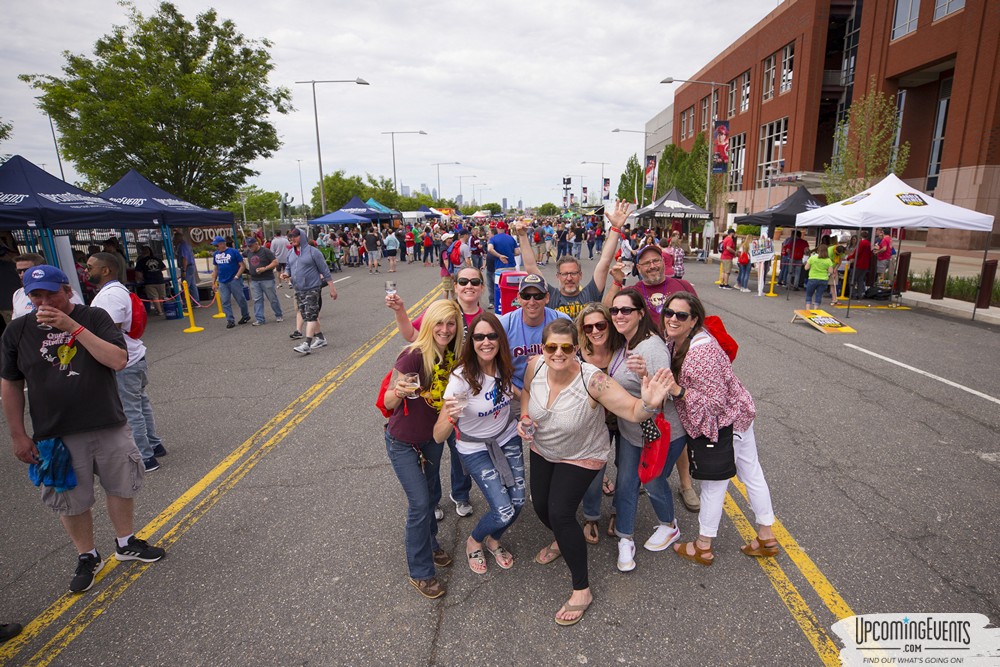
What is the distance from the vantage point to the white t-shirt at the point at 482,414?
308 centimetres

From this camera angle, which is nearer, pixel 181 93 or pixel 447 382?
pixel 447 382

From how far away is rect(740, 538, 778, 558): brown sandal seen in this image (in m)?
3.49

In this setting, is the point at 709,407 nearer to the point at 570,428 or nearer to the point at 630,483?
the point at 630,483

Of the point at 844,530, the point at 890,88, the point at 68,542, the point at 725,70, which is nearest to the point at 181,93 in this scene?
the point at 68,542

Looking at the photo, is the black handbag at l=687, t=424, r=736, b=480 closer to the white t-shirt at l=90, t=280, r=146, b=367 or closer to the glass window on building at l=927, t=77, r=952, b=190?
the white t-shirt at l=90, t=280, r=146, b=367

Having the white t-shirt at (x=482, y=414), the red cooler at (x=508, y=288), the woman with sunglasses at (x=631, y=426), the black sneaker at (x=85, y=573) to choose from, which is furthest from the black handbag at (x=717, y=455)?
the black sneaker at (x=85, y=573)

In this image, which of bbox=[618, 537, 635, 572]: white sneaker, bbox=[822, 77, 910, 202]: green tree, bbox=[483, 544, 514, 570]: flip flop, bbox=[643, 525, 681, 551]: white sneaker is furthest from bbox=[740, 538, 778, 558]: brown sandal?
bbox=[822, 77, 910, 202]: green tree

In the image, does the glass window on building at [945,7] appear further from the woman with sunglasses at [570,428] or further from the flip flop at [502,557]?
the flip flop at [502,557]

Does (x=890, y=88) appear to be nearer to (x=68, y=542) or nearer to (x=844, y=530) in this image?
(x=844, y=530)

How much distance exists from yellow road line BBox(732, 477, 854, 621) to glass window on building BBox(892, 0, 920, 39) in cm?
3550

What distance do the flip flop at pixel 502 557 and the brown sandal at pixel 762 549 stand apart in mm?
1609

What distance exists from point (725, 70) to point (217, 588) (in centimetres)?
5607

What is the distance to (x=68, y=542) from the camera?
3859mm

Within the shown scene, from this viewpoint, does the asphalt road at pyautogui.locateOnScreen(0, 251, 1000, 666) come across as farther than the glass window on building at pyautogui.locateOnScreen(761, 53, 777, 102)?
No
